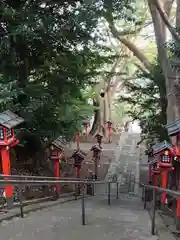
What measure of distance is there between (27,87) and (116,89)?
61.9 ft

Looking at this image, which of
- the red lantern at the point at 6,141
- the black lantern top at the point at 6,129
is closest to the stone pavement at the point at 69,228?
the red lantern at the point at 6,141

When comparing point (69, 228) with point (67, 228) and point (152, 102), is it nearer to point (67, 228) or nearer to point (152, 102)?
point (67, 228)

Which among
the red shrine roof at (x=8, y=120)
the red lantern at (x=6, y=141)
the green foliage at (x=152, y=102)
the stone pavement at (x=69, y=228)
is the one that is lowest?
the stone pavement at (x=69, y=228)

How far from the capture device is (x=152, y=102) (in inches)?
504

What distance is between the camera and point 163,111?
40.5ft

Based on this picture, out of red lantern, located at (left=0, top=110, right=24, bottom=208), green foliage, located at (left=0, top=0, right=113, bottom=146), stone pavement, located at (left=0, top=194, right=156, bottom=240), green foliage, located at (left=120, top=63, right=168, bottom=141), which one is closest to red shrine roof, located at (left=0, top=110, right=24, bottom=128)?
red lantern, located at (left=0, top=110, right=24, bottom=208)

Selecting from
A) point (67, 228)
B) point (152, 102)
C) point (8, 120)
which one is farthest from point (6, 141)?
point (152, 102)

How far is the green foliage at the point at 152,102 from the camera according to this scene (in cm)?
1187

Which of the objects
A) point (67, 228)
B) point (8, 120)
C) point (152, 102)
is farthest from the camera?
point (152, 102)

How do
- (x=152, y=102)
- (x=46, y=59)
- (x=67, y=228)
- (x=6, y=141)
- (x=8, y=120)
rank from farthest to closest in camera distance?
1. (x=152, y=102)
2. (x=46, y=59)
3. (x=8, y=120)
4. (x=6, y=141)
5. (x=67, y=228)

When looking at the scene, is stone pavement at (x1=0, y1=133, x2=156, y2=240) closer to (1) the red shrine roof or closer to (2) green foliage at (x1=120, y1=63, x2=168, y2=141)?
(1) the red shrine roof

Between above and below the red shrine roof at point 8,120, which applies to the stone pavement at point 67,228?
below

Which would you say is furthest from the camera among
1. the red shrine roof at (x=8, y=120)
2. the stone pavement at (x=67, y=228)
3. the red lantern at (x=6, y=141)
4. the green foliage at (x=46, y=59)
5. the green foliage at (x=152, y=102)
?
the green foliage at (x=152, y=102)

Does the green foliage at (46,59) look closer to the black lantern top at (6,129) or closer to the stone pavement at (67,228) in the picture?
the black lantern top at (6,129)
